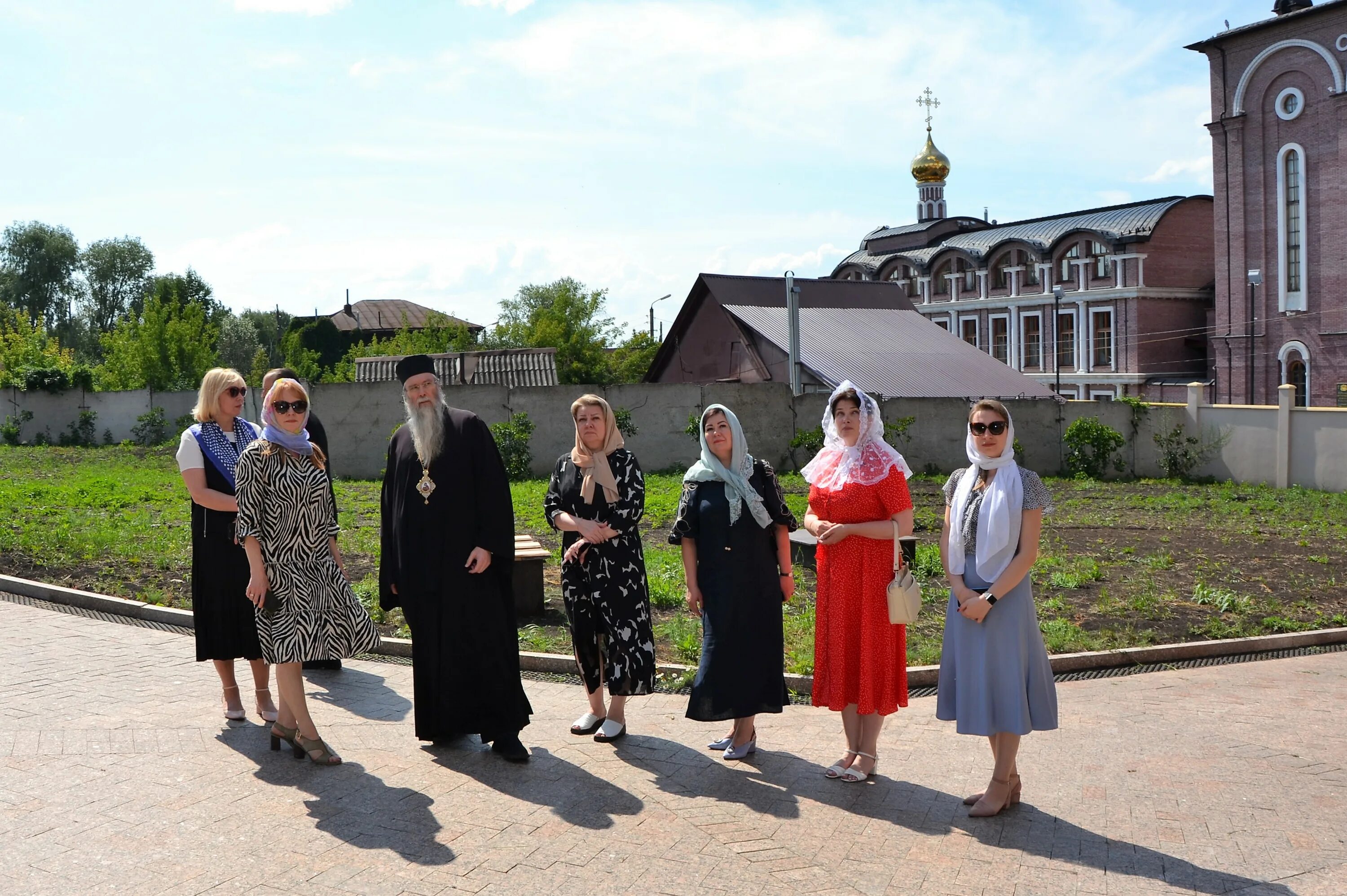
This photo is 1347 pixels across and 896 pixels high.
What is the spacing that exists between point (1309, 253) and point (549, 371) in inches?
1244

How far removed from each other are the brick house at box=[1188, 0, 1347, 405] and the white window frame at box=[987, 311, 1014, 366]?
11.6 metres

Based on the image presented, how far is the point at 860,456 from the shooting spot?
217 inches

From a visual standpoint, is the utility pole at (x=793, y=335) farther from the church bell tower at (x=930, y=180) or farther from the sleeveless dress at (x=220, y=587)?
the church bell tower at (x=930, y=180)

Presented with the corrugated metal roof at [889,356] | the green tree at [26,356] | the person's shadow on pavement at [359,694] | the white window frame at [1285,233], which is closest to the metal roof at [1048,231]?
the white window frame at [1285,233]

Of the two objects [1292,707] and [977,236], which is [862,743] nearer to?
[1292,707]

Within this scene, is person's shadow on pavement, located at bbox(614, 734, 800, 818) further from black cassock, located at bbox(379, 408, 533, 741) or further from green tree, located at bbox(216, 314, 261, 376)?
green tree, located at bbox(216, 314, 261, 376)

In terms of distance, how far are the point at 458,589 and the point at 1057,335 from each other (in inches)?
2098

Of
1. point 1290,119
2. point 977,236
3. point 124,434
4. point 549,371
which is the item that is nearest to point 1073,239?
point 977,236

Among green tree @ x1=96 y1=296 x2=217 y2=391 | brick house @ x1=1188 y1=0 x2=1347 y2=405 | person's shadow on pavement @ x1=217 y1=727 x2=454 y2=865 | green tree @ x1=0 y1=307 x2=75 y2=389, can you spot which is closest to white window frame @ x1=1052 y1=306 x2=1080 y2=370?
brick house @ x1=1188 y1=0 x2=1347 y2=405

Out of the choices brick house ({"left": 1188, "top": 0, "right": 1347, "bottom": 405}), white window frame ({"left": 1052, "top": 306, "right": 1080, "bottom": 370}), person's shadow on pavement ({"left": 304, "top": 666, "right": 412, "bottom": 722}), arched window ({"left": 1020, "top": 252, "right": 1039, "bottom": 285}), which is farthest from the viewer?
arched window ({"left": 1020, "top": 252, "right": 1039, "bottom": 285})

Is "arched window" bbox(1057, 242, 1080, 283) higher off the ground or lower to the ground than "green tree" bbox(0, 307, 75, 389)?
higher

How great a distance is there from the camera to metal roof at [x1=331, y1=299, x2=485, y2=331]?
77.0 m

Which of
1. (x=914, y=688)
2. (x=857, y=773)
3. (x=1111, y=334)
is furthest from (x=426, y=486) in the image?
(x=1111, y=334)

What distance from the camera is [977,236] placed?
60.2 metres
